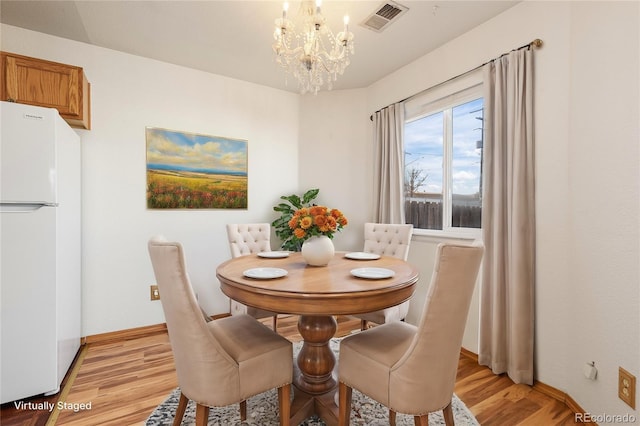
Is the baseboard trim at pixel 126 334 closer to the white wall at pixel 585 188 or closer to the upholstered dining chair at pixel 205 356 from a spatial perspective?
the upholstered dining chair at pixel 205 356

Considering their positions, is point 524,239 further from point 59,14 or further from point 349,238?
point 59,14

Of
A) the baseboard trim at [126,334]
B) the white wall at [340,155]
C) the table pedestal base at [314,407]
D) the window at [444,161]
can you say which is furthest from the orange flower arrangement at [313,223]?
the baseboard trim at [126,334]

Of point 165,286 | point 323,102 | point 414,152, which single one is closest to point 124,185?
point 165,286

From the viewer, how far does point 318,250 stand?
1820mm

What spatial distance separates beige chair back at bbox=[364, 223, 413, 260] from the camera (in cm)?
262

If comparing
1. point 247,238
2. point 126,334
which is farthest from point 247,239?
point 126,334

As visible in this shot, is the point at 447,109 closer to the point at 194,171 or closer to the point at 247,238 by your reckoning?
the point at 247,238

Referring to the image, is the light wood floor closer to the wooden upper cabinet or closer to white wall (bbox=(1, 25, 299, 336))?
white wall (bbox=(1, 25, 299, 336))

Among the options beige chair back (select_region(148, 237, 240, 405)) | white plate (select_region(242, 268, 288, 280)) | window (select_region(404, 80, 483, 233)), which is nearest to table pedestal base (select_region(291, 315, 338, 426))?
white plate (select_region(242, 268, 288, 280))

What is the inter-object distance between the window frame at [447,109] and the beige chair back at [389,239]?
0.43 metres

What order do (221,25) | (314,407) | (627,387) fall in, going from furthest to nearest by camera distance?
(221,25)
(314,407)
(627,387)

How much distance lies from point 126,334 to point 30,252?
1352mm

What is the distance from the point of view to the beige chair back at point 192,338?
1252 mm

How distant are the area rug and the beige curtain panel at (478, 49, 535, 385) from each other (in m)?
0.59
